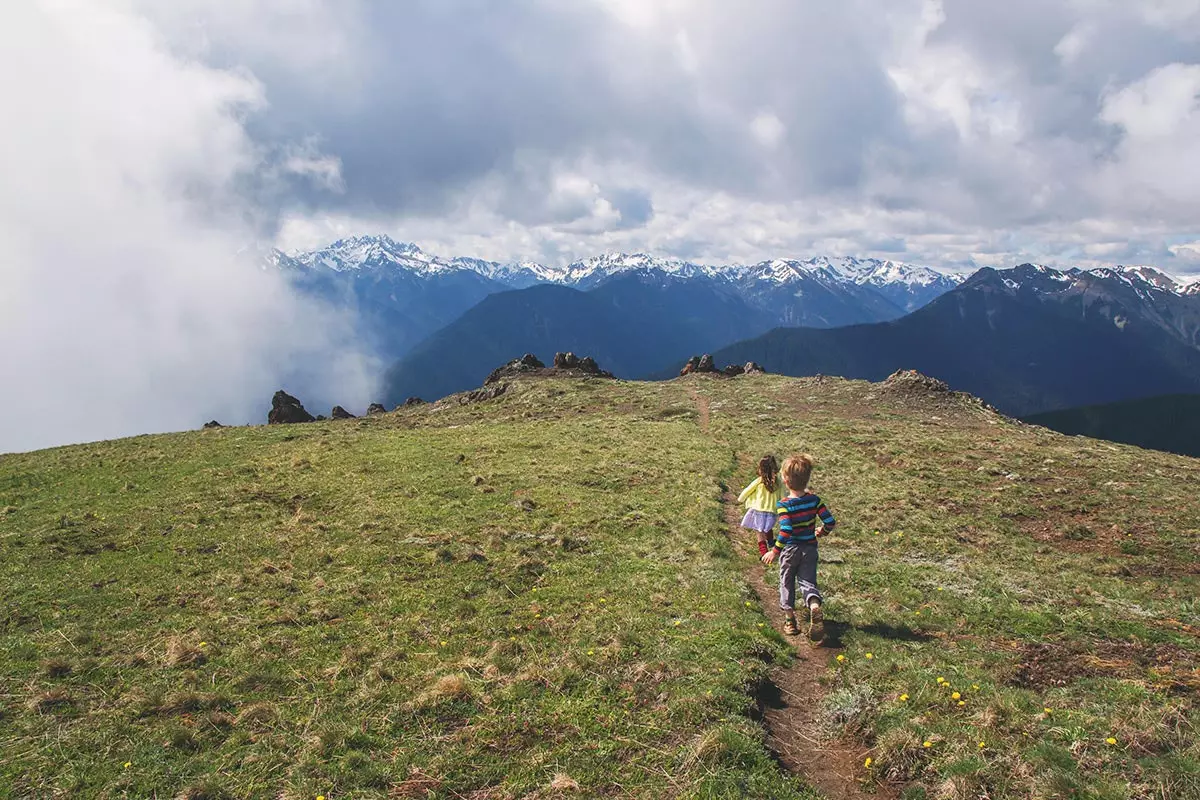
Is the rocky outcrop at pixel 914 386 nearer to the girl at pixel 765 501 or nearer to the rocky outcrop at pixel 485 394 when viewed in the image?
the rocky outcrop at pixel 485 394

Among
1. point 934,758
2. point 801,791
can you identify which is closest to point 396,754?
point 801,791

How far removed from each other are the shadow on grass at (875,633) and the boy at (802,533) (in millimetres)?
437

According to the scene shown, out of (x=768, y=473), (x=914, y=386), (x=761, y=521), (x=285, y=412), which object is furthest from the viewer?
(x=285, y=412)

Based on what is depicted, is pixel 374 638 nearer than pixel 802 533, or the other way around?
pixel 802 533

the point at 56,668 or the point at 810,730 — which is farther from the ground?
the point at 56,668

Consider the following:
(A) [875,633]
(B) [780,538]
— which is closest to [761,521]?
(B) [780,538]

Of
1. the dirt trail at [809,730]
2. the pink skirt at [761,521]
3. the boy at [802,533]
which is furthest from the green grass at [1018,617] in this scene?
the pink skirt at [761,521]

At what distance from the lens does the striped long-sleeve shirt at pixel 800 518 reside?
13070 millimetres

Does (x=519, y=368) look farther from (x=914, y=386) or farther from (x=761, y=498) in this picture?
(x=761, y=498)

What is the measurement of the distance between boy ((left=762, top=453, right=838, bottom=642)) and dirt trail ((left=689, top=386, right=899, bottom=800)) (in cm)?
72

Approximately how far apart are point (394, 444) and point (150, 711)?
1104 inches

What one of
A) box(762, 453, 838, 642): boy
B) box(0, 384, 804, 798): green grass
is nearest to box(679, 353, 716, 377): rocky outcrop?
box(0, 384, 804, 798): green grass

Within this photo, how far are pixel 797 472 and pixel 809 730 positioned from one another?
5181mm

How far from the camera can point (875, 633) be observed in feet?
44.4
